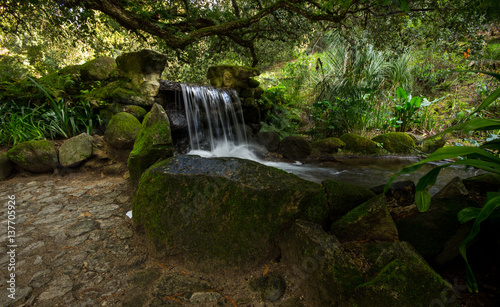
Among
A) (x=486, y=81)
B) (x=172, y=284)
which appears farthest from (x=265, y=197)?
(x=486, y=81)

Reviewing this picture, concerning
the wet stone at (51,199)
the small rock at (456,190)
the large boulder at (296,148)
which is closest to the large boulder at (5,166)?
the wet stone at (51,199)

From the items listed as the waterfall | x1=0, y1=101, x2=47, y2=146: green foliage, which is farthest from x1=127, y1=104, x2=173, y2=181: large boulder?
the waterfall

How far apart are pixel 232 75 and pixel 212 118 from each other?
1749mm

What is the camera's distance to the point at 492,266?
4.15 feet

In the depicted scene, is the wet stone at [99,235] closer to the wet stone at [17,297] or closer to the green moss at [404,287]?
the wet stone at [17,297]

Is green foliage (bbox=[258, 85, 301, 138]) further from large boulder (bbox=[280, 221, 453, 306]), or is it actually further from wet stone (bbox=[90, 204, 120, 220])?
large boulder (bbox=[280, 221, 453, 306])

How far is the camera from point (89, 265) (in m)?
1.58

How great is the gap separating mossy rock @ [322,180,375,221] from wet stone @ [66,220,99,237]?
2.09 metres

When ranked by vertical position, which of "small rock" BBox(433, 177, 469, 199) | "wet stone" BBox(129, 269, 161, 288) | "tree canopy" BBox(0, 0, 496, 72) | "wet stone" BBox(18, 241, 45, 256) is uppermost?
"tree canopy" BBox(0, 0, 496, 72)

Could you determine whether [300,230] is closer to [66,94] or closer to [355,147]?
[355,147]

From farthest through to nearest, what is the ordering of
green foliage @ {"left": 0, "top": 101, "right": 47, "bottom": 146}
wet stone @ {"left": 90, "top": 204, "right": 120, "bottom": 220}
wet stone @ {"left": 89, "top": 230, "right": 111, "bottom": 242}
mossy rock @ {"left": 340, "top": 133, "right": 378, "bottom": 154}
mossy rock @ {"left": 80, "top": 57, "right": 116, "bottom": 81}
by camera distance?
mossy rock @ {"left": 340, "top": 133, "right": 378, "bottom": 154}
mossy rock @ {"left": 80, "top": 57, "right": 116, "bottom": 81}
green foliage @ {"left": 0, "top": 101, "right": 47, "bottom": 146}
wet stone @ {"left": 90, "top": 204, "right": 120, "bottom": 220}
wet stone @ {"left": 89, "top": 230, "right": 111, "bottom": 242}

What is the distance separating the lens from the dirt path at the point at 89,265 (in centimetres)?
131

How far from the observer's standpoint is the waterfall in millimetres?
5426

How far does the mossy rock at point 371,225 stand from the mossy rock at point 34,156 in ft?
13.4
